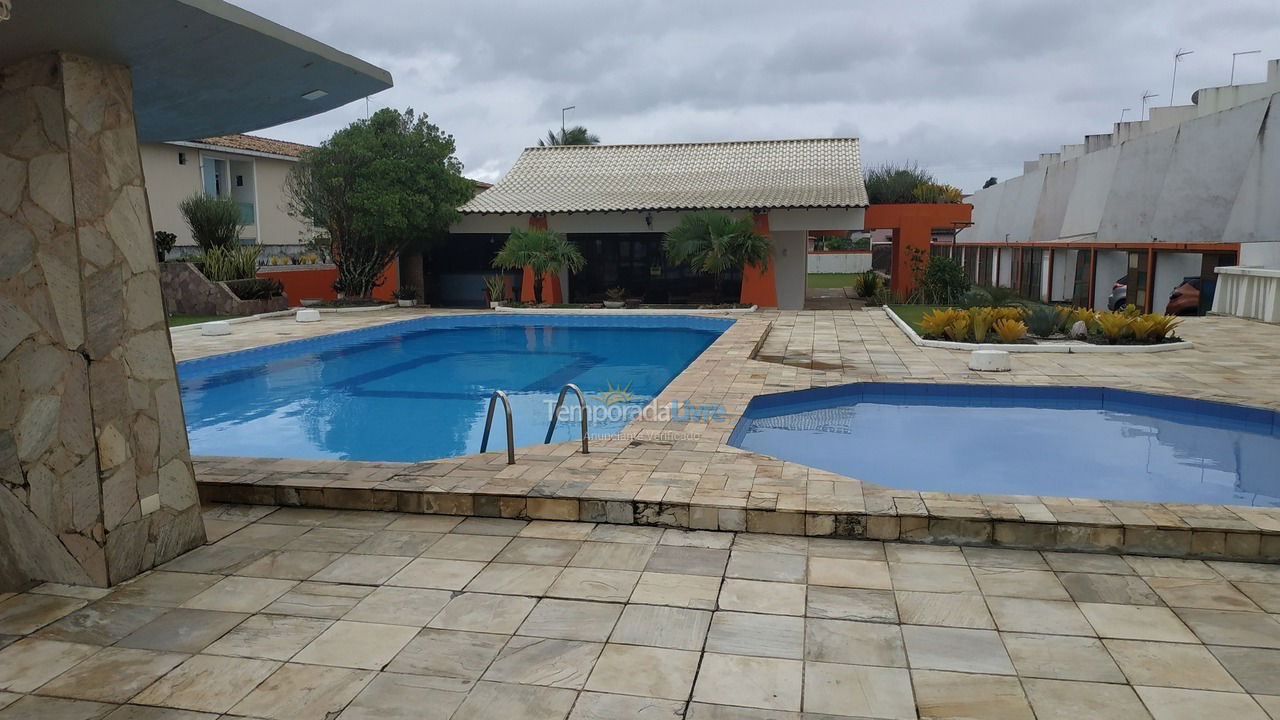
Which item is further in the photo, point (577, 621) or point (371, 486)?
point (371, 486)

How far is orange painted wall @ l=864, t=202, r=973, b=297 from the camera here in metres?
22.6

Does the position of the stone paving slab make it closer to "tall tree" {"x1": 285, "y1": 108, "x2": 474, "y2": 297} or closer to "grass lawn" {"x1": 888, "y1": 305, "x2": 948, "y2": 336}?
"grass lawn" {"x1": 888, "y1": 305, "x2": 948, "y2": 336}

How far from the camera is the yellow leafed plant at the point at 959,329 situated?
13.6m

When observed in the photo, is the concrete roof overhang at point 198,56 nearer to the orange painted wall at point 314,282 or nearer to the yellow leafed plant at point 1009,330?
the yellow leafed plant at point 1009,330

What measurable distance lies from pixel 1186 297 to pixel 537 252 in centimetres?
1507

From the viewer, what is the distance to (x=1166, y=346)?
12703 millimetres

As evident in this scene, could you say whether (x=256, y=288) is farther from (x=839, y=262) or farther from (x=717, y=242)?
(x=839, y=262)

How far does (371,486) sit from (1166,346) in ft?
40.0

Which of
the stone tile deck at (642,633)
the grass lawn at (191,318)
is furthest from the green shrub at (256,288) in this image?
the stone tile deck at (642,633)

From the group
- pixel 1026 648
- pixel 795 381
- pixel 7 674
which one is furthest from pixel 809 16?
pixel 7 674

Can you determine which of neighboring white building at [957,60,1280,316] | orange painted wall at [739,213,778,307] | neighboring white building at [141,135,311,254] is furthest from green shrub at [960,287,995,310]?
neighboring white building at [141,135,311,254]

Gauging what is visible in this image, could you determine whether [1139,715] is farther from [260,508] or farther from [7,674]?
[260,508]

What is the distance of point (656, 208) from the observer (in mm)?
21609

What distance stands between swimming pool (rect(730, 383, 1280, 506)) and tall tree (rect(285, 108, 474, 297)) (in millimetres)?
14038
